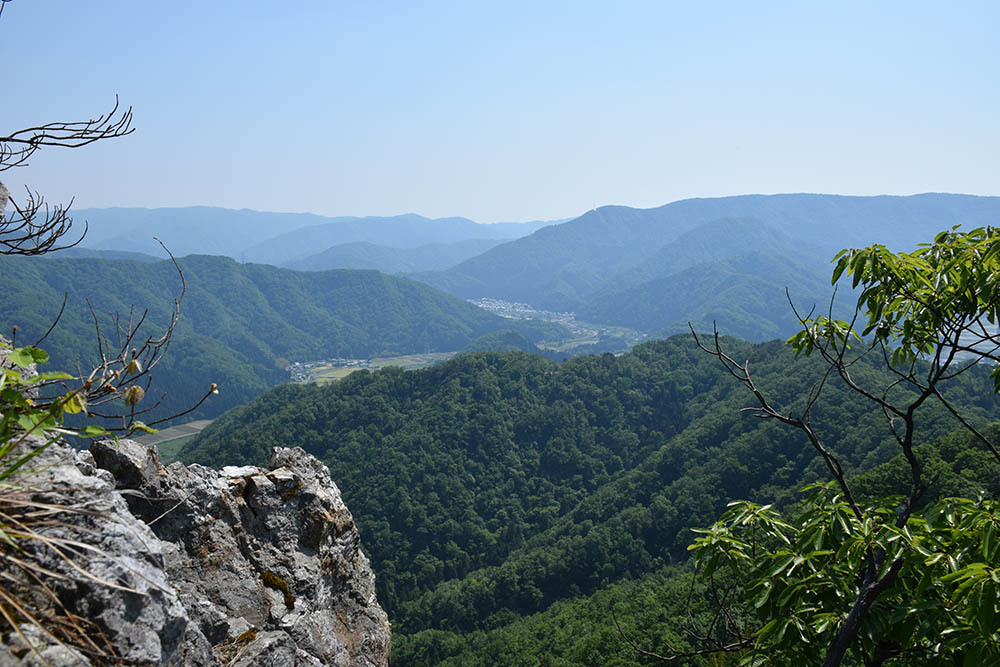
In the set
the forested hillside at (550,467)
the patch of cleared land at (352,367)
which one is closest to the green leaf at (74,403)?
the forested hillside at (550,467)

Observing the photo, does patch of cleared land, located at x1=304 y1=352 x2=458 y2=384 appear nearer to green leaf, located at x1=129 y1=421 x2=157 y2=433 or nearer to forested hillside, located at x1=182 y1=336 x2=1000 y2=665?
forested hillside, located at x1=182 y1=336 x2=1000 y2=665

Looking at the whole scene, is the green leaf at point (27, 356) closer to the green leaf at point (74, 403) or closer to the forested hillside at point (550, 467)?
the green leaf at point (74, 403)

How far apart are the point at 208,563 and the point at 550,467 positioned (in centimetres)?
7034

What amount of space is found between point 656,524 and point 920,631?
165 ft

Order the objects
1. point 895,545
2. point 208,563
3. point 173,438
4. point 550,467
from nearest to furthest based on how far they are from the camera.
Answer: point 895,545 < point 208,563 < point 550,467 < point 173,438

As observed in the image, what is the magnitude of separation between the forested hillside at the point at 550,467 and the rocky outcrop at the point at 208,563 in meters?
26.6

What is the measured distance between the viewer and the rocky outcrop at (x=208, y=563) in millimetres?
2436

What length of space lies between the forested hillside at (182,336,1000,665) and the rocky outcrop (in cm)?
2657

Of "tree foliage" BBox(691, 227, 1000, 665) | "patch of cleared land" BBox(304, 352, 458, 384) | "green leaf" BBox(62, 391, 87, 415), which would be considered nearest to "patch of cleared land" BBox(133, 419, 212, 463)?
"patch of cleared land" BBox(304, 352, 458, 384)

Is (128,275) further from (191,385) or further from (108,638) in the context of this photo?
(108,638)

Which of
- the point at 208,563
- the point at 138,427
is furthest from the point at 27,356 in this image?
the point at 208,563

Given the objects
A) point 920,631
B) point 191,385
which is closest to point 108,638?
point 920,631

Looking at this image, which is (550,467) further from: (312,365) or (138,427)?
(312,365)

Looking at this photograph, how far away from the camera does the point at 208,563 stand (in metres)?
4.93
